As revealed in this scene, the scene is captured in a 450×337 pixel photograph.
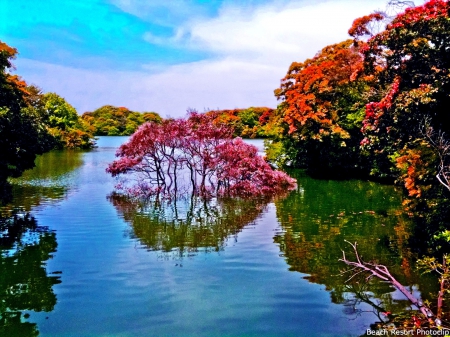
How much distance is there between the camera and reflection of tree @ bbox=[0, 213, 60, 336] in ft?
28.1

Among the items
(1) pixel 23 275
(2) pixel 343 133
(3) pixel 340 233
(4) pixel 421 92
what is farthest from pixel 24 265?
(2) pixel 343 133

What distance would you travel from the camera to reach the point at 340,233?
15844 mm

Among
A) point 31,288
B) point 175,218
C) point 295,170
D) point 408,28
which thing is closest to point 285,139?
point 295,170

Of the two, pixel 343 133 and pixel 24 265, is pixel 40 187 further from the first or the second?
pixel 343 133

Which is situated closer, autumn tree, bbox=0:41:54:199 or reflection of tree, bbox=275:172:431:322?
reflection of tree, bbox=275:172:431:322

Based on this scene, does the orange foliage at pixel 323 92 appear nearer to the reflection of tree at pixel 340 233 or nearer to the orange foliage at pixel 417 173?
the reflection of tree at pixel 340 233

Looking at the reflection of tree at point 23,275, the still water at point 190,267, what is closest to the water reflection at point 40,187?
the still water at point 190,267

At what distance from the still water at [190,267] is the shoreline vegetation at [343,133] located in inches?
60.6

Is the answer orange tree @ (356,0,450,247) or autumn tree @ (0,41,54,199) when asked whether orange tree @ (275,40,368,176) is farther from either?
autumn tree @ (0,41,54,199)

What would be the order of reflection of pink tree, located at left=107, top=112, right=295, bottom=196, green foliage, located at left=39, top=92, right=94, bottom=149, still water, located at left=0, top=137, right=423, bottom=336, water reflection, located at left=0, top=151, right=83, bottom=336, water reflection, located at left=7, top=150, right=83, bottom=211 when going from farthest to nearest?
1. green foliage, located at left=39, top=92, right=94, bottom=149
2. reflection of pink tree, located at left=107, top=112, right=295, bottom=196
3. water reflection, located at left=7, top=150, right=83, bottom=211
4. water reflection, located at left=0, top=151, right=83, bottom=336
5. still water, located at left=0, top=137, right=423, bottom=336

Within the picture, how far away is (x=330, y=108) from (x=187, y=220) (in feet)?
62.5

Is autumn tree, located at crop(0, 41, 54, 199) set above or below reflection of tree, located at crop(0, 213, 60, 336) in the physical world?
above

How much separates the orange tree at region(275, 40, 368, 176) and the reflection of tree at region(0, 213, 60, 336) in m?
21.9

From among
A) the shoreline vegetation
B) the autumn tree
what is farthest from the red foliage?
the autumn tree
